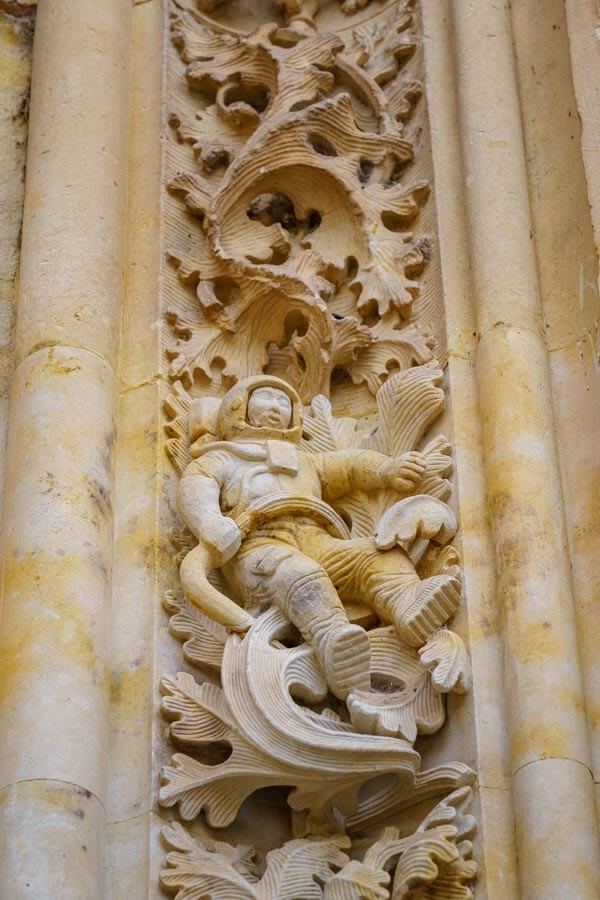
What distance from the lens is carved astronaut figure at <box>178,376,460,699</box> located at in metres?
4.95

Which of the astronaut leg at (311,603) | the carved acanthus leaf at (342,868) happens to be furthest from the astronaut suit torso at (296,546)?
the carved acanthus leaf at (342,868)

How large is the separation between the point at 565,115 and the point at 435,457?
1277mm

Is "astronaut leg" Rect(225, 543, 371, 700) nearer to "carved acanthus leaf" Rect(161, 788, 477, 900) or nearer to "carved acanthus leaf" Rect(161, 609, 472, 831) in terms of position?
"carved acanthus leaf" Rect(161, 609, 472, 831)

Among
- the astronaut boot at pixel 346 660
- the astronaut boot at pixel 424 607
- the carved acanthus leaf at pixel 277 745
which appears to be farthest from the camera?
the astronaut boot at pixel 424 607

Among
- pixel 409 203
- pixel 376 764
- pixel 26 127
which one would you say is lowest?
pixel 376 764

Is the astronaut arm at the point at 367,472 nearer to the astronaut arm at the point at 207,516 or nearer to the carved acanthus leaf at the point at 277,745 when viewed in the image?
the astronaut arm at the point at 207,516

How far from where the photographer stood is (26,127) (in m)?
6.27

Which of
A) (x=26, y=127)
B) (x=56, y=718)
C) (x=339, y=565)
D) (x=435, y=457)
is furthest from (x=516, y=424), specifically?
(x=26, y=127)

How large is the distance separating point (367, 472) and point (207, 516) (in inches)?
18.3

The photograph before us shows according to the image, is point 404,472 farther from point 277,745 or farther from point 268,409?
point 277,745

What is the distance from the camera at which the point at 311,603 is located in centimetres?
495

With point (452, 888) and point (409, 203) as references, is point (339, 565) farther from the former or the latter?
point (409, 203)

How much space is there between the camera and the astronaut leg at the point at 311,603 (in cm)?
486

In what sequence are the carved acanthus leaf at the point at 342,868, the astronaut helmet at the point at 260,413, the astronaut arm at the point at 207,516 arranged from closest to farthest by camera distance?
the carved acanthus leaf at the point at 342,868 < the astronaut arm at the point at 207,516 < the astronaut helmet at the point at 260,413
